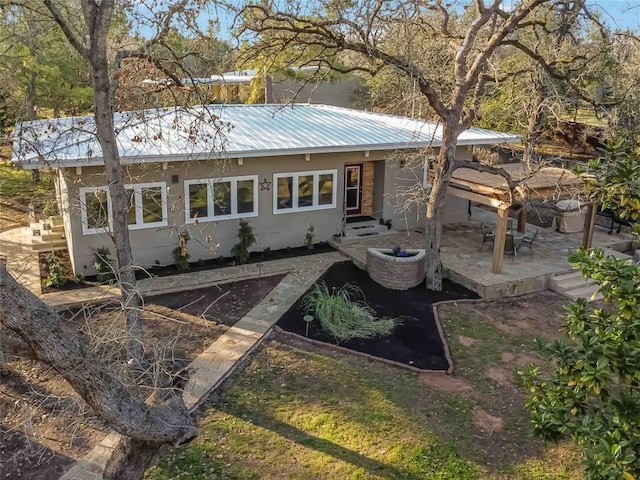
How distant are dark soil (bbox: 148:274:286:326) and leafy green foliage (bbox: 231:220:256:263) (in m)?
1.07

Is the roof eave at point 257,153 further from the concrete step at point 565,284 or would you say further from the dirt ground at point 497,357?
the concrete step at point 565,284

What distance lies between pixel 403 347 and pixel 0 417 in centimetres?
646

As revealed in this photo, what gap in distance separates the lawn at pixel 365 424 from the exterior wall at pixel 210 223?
14.1ft

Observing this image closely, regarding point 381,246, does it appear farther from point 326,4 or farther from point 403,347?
point 326,4

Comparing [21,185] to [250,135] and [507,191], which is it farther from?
[507,191]

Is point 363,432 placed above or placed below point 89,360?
below

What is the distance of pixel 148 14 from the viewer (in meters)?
8.35

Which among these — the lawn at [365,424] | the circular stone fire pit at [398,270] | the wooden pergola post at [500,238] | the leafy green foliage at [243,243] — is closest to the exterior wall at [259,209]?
the leafy green foliage at [243,243]

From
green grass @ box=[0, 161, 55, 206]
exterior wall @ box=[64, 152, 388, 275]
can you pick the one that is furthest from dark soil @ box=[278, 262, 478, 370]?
green grass @ box=[0, 161, 55, 206]

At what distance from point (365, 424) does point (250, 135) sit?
875cm

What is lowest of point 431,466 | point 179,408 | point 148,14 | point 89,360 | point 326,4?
point 431,466

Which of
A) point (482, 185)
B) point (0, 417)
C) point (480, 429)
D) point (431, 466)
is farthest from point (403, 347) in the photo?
point (0, 417)

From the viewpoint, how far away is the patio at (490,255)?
12.9 m

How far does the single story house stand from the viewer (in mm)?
12180
